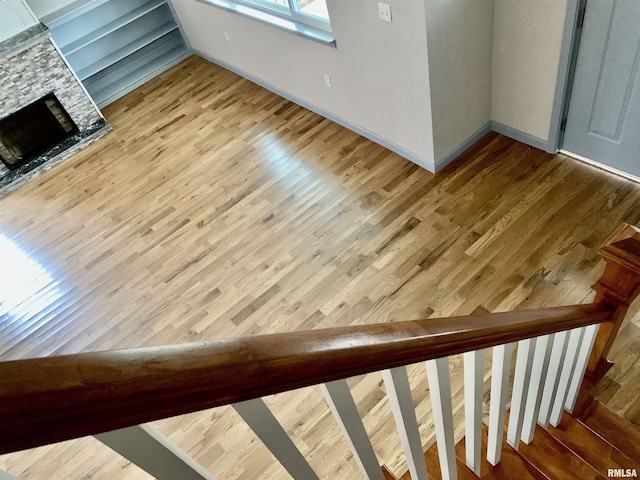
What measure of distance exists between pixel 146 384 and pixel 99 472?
2.45 meters

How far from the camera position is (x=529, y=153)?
3299 millimetres

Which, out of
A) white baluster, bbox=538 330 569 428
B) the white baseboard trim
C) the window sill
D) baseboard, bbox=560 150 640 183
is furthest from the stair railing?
the window sill

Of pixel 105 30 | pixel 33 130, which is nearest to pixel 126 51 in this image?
pixel 105 30

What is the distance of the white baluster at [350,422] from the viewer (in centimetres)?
59

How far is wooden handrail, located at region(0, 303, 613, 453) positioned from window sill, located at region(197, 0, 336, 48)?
3220 mm

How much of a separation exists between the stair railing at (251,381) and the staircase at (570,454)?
376mm

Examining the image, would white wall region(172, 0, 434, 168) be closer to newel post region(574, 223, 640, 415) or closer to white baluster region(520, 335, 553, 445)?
newel post region(574, 223, 640, 415)

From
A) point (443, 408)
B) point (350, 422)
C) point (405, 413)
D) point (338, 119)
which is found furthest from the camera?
point (338, 119)

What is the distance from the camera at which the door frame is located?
2.54 metres

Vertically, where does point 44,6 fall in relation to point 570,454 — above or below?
above

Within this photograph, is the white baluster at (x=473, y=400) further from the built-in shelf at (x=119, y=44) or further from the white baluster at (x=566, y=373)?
the built-in shelf at (x=119, y=44)

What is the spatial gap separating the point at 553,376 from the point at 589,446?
0.52m

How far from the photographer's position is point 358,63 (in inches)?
129

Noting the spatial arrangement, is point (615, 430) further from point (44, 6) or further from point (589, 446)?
point (44, 6)
